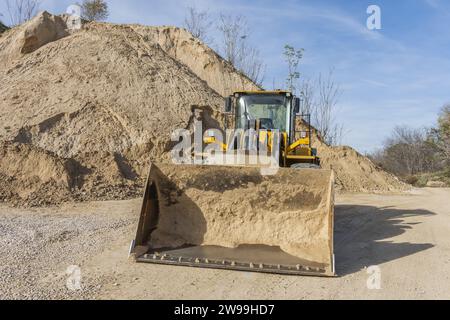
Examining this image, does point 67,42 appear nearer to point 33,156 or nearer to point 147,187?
point 33,156

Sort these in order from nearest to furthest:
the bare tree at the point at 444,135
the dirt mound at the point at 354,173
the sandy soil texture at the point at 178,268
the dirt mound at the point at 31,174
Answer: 1. the sandy soil texture at the point at 178,268
2. the dirt mound at the point at 31,174
3. the dirt mound at the point at 354,173
4. the bare tree at the point at 444,135

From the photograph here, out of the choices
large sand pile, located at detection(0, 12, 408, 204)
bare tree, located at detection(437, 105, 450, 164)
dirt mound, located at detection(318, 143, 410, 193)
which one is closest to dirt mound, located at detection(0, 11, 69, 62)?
large sand pile, located at detection(0, 12, 408, 204)

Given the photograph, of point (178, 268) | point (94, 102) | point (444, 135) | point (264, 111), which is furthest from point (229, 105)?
point (444, 135)

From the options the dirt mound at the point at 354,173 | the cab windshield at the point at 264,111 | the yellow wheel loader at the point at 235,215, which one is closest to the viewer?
the yellow wheel loader at the point at 235,215

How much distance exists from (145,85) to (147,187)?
35.2ft

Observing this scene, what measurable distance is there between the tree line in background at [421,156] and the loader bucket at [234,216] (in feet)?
55.5

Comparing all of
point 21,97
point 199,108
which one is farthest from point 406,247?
point 21,97

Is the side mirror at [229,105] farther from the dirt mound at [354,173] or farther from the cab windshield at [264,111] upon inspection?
the dirt mound at [354,173]

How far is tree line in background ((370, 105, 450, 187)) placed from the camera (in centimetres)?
2524

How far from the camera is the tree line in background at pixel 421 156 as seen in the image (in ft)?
82.8

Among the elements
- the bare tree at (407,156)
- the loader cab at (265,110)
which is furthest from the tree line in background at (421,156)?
the loader cab at (265,110)

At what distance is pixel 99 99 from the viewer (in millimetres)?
14867

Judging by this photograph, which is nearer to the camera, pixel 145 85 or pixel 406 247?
pixel 406 247

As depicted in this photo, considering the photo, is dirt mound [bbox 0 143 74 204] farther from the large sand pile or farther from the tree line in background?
the tree line in background
